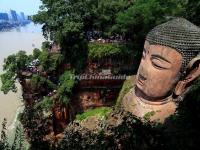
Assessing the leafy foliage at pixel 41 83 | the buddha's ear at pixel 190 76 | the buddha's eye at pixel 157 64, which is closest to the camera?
the buddha's ear at pixel 190 76

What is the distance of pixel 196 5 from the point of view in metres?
13.3

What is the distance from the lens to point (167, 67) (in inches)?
400

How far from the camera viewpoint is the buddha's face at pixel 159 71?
1013 centimetres

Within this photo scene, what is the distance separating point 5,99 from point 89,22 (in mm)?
9602

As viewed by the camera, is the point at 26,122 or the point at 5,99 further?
the point at 5,99

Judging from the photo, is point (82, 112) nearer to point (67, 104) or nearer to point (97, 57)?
point (67, 104)

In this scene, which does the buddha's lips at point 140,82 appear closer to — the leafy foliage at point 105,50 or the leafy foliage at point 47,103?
the leafy foliage at point 47,103

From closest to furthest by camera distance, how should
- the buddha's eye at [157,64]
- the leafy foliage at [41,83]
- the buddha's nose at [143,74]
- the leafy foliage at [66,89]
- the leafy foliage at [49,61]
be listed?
the buddha's eye at [157,64], the buddha's nose at [143,74], the leafy foliage at [66,89], the leafy foliage at [41,83], the leafy foliage at [49,61]

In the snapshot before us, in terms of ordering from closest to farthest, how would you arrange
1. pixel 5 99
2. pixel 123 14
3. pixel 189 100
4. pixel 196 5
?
pixel 189 100 → pixel 196 5 → pixel 123 14 → pixel 5 99

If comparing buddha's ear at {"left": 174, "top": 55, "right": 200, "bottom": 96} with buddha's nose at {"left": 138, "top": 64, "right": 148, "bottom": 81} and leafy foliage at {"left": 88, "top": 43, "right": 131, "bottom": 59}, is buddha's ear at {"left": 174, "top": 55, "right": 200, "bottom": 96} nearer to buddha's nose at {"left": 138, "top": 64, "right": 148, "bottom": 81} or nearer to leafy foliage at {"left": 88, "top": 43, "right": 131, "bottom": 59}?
buddha's nose at {"left": 138, "top": 64, "right": 148, "bottom": 81}

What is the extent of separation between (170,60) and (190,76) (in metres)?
0.65

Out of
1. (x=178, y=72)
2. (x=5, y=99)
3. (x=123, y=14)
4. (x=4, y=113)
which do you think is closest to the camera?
(x=178, y=72)

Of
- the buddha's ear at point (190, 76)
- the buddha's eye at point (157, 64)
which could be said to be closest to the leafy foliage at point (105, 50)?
the buddha's eye at point (157, 64)

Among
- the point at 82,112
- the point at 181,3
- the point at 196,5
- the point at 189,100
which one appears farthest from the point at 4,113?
the point at 189,100
